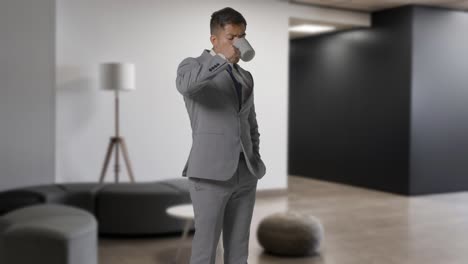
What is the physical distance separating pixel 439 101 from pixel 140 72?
4.41m

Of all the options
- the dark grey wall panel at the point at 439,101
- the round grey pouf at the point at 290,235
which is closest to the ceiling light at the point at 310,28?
the dark grey wall panel at the point at 439,101

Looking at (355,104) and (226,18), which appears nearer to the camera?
(226,18)

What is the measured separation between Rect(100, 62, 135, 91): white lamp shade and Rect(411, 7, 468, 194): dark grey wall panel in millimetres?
4139

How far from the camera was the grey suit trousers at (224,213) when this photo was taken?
6.53 feet


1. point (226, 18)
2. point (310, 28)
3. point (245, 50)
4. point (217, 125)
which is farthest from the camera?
point (310, 28)

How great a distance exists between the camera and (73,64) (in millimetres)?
6285

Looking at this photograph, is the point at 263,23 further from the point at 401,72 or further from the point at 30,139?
the point at 30,139

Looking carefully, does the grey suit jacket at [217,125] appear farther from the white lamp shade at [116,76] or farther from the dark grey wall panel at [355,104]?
the dark grey wall panel at [355,104]

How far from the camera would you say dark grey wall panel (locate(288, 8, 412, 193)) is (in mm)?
7938

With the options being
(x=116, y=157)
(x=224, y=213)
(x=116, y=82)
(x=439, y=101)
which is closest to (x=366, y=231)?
(x=116, y=157)

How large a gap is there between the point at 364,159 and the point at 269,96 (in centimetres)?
210

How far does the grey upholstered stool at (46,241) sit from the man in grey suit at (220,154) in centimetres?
143

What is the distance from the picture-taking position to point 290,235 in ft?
14.1

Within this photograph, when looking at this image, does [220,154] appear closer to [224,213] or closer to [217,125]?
[217,125]
